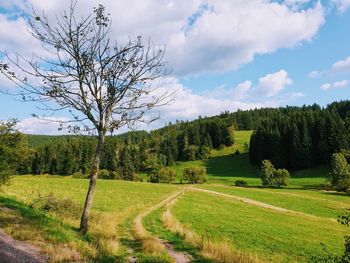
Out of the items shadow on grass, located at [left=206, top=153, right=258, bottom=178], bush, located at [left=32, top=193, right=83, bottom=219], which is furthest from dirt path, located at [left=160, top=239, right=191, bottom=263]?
shadow on grass, located at [left=206, top=153, right=258, bottom=178]

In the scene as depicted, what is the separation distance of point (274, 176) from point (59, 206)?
3283 inches

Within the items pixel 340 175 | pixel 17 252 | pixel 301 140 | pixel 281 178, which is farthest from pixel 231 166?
pixel 17 252

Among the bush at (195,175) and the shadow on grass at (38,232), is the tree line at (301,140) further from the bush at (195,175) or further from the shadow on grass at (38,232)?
the shadow on grass at (38,232)

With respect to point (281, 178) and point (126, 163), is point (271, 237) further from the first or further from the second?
point (126, 163)

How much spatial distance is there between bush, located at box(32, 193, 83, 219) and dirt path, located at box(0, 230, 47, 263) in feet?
39.0

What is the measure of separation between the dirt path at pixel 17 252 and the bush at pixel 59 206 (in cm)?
1189

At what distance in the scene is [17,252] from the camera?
10906 mm

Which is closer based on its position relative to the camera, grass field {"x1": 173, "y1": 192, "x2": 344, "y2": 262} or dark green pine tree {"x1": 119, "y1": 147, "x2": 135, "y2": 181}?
grass field {"x1": 173, "y1": 192, "x2": 344, "y2": 262}

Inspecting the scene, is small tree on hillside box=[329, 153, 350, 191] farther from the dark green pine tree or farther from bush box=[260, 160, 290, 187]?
the dark green pine tree

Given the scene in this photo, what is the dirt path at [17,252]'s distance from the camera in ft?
33.3

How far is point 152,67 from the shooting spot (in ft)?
60.3

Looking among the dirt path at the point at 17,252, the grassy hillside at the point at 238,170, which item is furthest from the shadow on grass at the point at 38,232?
the grassy hillside at the point at 238,170

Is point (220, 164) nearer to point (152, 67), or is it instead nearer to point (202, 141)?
point (202, 141)

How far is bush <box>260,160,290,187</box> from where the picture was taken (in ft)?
325
